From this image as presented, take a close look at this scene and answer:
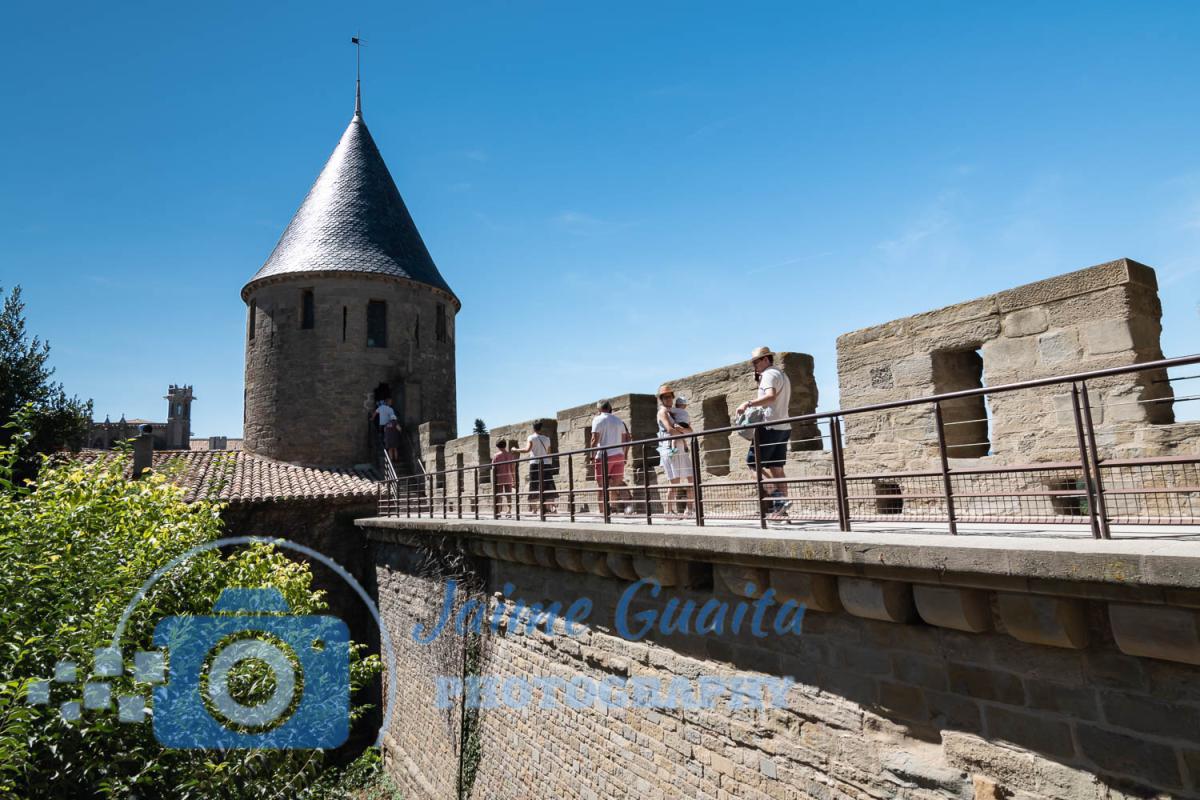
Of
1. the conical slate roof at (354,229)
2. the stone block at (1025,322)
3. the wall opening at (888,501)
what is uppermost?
the conical slate roof at (354,229)

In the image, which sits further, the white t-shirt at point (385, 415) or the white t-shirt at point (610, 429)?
the white t-shirt at point (385, 415)

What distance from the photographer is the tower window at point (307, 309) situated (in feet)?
66.5

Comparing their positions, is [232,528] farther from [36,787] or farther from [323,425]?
[36,787]

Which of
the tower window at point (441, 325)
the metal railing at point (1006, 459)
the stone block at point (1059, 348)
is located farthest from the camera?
the tower window at point (441, 325)

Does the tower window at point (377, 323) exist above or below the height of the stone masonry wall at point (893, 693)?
above

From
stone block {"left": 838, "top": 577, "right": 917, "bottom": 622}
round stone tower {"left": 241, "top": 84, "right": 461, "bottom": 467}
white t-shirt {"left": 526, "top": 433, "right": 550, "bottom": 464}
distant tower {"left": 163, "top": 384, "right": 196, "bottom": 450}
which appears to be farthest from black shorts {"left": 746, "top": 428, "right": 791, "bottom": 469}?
distant tower {"left": 163, "top": 384, "right": 196, "bottom": 450}

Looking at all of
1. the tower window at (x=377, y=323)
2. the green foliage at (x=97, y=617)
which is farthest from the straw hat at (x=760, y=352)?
the tower window at (x=377, y=323)

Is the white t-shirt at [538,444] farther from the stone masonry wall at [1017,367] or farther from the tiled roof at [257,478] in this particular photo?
the tiled roof at [257,478]

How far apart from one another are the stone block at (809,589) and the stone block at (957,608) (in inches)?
27.3

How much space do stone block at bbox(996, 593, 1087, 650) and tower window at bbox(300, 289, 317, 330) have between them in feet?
65.8

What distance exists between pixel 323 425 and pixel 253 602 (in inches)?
429

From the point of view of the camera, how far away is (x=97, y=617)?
7.24 meters
